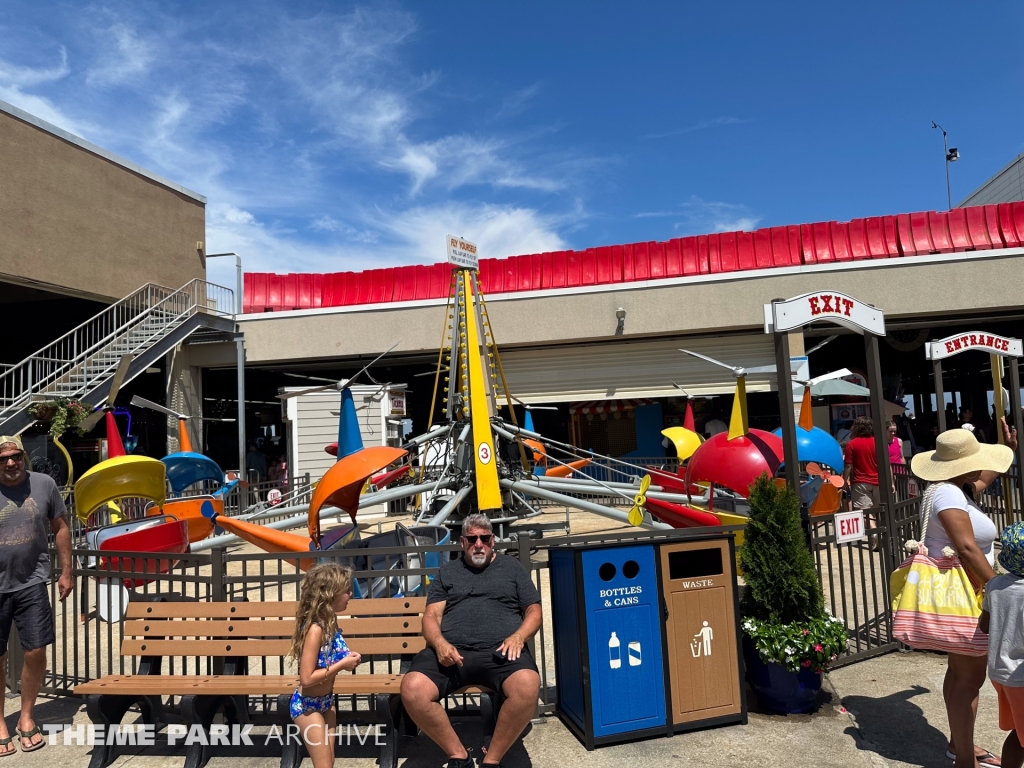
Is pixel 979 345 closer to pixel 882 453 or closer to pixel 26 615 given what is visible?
pixel 882 453

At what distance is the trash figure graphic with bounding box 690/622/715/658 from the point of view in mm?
4410

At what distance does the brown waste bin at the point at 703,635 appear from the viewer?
14.4ft

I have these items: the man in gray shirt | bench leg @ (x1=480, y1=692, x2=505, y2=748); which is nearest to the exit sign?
bench leg @ (x1=480, y1=692, x2=505, y2=748)

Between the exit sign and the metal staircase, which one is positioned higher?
the metal staircase

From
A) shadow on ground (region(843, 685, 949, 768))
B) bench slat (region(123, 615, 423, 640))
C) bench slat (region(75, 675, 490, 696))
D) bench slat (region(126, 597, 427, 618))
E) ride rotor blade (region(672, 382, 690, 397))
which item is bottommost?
shadow on ground (region(843, 685, 949, 768))

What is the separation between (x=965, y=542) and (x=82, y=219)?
20341 millimetres

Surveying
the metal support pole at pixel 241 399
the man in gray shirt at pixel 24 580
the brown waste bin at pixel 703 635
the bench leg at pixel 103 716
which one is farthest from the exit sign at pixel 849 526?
the metal support pole at pixel 241 399

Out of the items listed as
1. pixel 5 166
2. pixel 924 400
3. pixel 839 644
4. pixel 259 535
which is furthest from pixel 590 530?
pixel 924 400

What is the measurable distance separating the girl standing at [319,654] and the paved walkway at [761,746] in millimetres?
815

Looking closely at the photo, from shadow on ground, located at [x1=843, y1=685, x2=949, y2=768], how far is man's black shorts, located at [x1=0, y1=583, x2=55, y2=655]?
16.4ft

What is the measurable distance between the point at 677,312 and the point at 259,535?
14334 millimetres

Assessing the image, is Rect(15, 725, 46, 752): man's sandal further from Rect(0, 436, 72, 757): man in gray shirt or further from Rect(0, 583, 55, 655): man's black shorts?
Rect(0, 583, 55, 655): man's black shorts

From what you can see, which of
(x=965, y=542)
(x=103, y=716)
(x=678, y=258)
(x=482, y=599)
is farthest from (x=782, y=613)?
(x=678, y=258)

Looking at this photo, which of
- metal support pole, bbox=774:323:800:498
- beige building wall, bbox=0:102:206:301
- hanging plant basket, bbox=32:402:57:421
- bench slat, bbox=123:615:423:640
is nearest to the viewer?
bench slat, bbox=123:615:423:640
